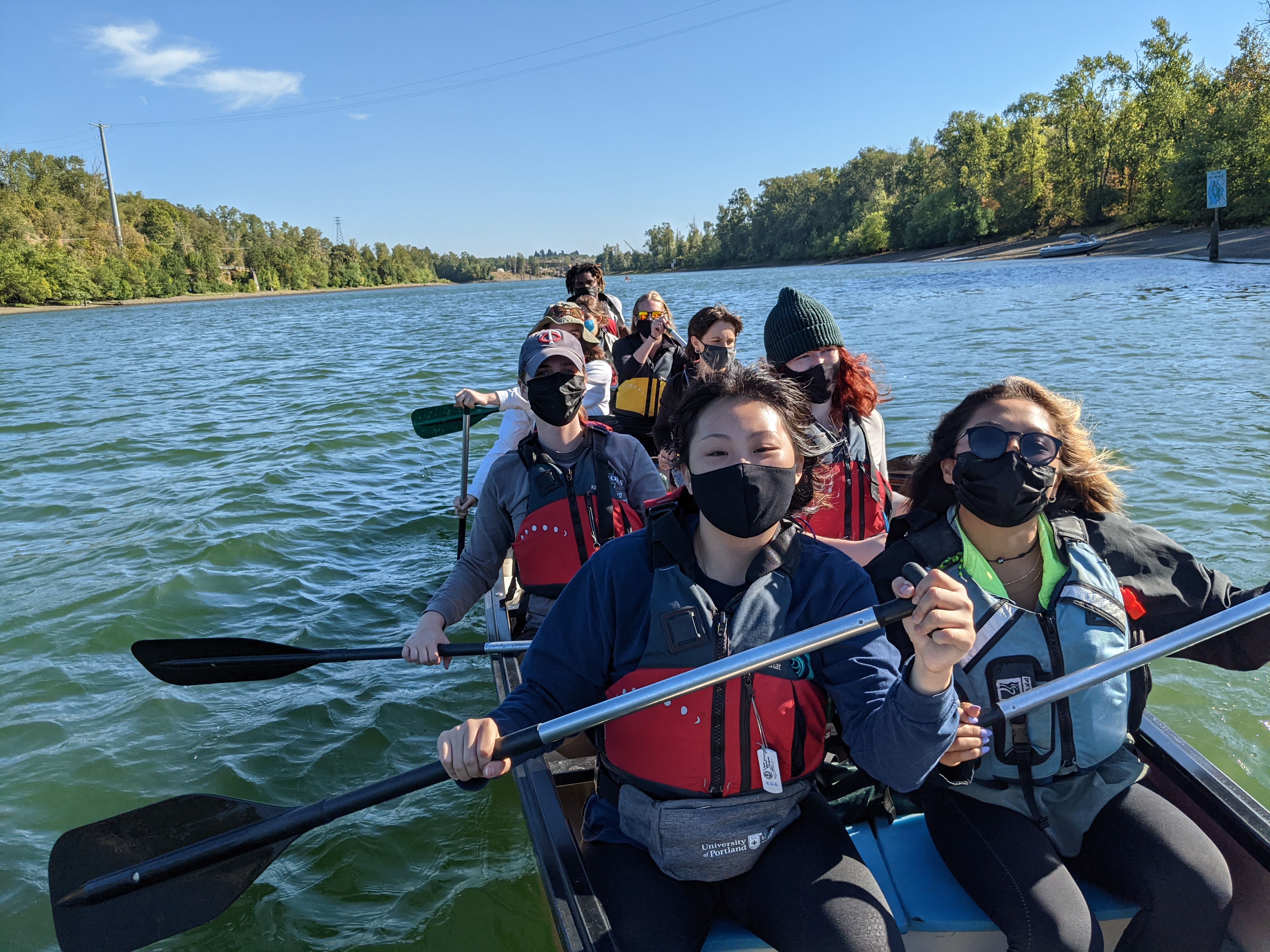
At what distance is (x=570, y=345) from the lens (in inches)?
128

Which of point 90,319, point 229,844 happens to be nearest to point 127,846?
point 229,844

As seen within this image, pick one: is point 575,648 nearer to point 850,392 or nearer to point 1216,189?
point 850,392

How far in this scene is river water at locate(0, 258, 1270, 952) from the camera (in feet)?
11.0

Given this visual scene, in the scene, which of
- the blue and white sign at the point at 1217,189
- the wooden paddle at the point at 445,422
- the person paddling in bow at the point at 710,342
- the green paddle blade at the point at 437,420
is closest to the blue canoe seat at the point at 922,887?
the person paddling in bow at the point at 710,342

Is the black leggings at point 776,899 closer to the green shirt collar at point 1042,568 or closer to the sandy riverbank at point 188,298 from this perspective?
the green shirt collar at point 1042,568

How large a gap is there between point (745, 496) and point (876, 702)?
517 mm

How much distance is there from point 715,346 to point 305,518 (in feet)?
16.7

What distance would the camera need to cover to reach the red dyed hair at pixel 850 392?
3395mm

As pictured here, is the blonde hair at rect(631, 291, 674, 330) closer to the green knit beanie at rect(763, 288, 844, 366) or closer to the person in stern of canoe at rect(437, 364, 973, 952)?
the green knit beanie at rect(763, 288, 844, 366)

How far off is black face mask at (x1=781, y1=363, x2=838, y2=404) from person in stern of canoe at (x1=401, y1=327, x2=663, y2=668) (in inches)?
28.7

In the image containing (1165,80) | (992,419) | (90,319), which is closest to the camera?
(992,419)

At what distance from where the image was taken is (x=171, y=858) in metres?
2.21

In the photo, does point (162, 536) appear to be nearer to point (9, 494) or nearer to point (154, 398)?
point (9, 494)

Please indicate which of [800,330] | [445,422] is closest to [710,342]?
[800,330]
